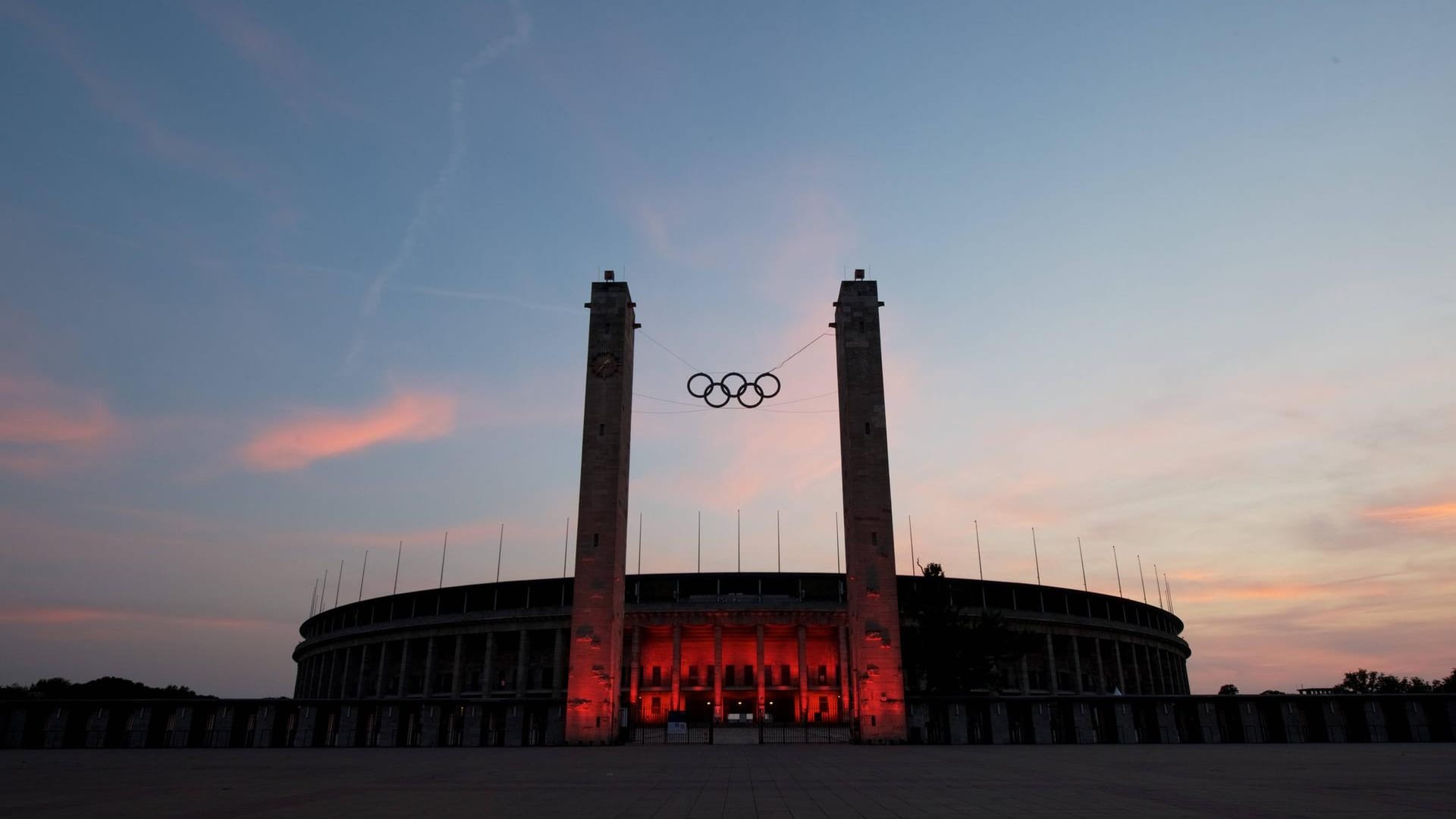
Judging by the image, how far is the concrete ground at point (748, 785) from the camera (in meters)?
14.4

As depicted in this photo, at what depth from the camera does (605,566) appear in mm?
49781

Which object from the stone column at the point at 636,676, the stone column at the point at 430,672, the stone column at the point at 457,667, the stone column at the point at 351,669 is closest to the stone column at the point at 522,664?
the stone column at the point at 457,667

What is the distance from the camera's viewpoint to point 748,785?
63.5 ft

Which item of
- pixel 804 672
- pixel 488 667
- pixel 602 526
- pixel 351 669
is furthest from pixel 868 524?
pixel 351 669

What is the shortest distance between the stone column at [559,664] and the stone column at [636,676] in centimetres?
658

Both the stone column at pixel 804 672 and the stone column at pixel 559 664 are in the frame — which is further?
the stone column at pixel 559 664

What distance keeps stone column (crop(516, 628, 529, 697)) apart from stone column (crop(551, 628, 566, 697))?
2657mm

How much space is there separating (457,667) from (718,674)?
2965 cm

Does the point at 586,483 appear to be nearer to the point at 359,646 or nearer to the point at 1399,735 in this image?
the point at 1399,735

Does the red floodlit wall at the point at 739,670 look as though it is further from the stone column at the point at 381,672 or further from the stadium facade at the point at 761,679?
the stone column at the point at 381,672

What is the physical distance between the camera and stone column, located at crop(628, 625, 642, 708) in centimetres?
8081

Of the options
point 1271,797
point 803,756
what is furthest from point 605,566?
point 1271,797

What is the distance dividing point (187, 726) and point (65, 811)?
121 ft

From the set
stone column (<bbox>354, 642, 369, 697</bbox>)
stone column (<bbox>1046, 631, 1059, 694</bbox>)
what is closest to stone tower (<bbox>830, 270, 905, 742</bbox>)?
stone column (<bbox>1046, 631, 1059, 694</bbox>)
